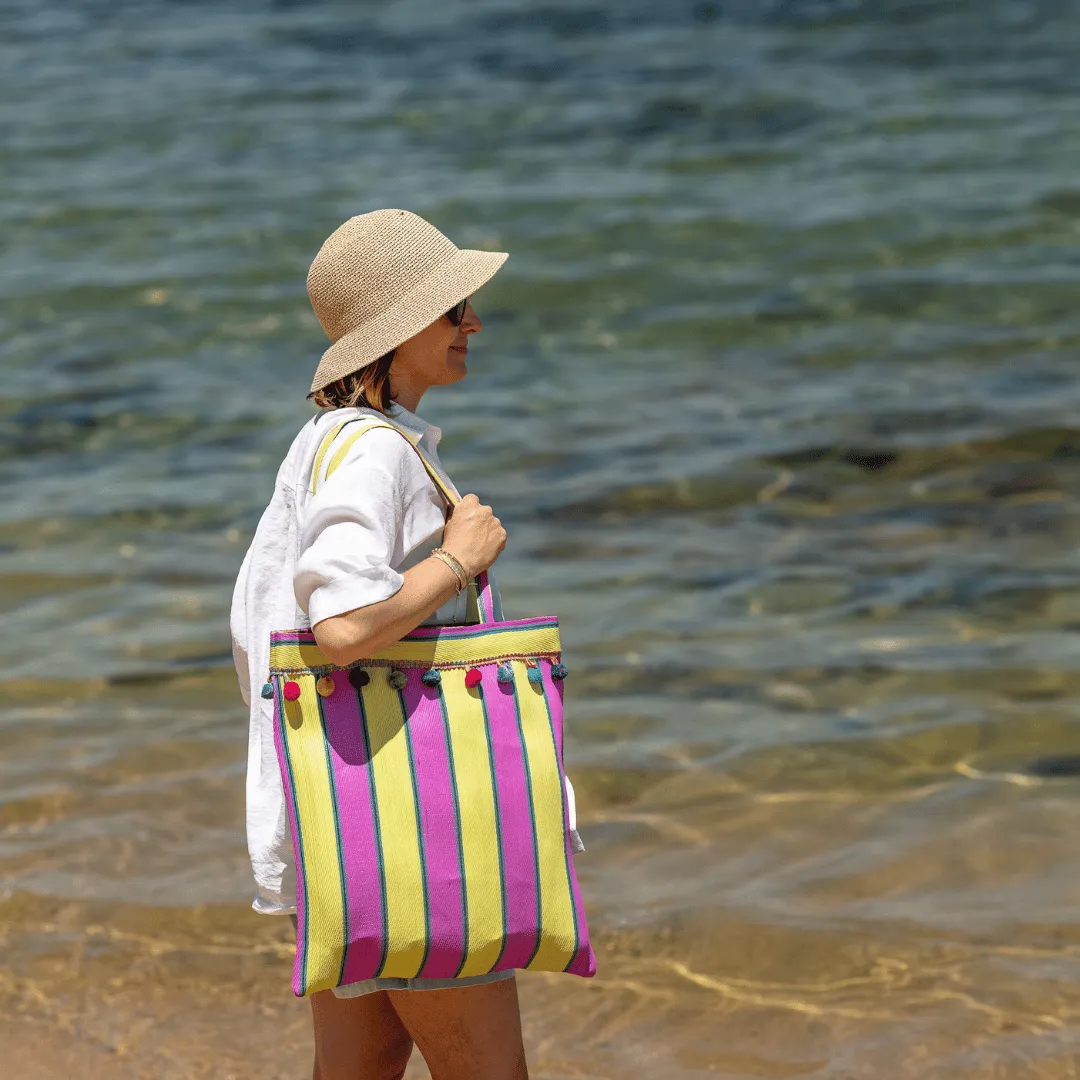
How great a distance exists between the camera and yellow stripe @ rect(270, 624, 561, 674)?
2.65 metres

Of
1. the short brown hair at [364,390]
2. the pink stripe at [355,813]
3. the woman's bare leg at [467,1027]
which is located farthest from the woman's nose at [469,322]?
the woman's bare leg at [467,1027]

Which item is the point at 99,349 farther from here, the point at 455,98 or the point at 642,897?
the point at 642,897

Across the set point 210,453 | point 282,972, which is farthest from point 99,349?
point 282,972

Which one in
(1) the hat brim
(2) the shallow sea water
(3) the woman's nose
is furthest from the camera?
(2) the shallow sea water

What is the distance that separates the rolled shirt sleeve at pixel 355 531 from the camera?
2.55 m

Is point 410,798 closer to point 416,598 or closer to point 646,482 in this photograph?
point 416,598

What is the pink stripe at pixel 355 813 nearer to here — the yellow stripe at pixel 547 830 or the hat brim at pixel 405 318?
the yellow stripe at pixel 547 830

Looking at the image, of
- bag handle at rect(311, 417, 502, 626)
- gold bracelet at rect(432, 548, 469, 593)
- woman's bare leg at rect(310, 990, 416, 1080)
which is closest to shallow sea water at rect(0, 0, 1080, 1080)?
woman's bare leg at rect(310, 990, 416, 1080)

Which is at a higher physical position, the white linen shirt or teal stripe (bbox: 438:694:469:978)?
the white linen shirt

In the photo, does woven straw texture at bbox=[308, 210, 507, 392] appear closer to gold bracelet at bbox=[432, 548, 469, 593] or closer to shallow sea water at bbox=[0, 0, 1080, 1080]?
gold bracelet at bbox=[432, 548, 469, 593]

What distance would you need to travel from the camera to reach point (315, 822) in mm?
2629

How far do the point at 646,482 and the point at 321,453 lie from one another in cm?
557

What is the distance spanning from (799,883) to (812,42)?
39.2ft

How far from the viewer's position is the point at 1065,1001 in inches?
163
